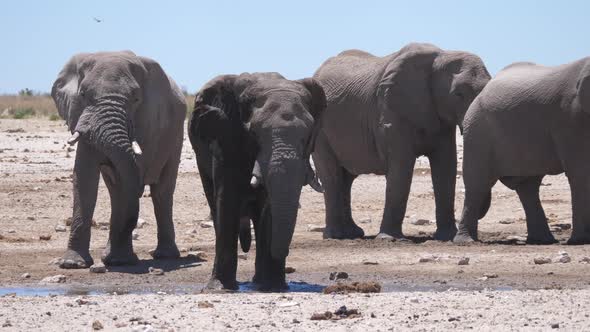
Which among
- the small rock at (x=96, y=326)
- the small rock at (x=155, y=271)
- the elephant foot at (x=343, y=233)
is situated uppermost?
the small rock at (x=96, y=326)

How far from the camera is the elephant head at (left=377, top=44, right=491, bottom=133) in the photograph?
18484 mm

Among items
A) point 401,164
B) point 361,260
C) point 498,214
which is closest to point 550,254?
point 361,260

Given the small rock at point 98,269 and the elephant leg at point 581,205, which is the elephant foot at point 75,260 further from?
the elephant leg at point 581,205

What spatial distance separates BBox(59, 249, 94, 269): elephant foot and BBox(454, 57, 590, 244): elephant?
429 cm

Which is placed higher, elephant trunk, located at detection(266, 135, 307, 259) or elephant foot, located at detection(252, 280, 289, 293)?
elephant trunk, located at detection(266, 135, 307, 259)

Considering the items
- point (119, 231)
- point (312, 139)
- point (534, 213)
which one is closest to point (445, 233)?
point (534, 213)

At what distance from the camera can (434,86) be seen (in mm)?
18609

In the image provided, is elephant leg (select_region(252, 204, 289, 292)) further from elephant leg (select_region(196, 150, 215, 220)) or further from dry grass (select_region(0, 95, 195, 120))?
dry grass (select_region(0, 95, 195, 120))

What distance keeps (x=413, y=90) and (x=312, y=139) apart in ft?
19.4

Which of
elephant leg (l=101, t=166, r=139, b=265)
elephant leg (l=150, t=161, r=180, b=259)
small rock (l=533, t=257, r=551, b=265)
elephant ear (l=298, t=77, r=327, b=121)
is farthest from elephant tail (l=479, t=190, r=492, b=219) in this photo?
elephant ear (l=298, t=77, r=327, b=121)

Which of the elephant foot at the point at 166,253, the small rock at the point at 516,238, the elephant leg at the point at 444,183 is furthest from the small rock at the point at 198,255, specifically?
the small rock at the point at 516,238

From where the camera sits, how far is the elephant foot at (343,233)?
19.1m

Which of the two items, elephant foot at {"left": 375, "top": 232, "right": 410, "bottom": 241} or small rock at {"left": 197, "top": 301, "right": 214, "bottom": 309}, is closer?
small rock at {"left": 197, "top": 301, "right": 214, "bottom": 309}

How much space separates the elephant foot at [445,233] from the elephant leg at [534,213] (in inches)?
33.1
